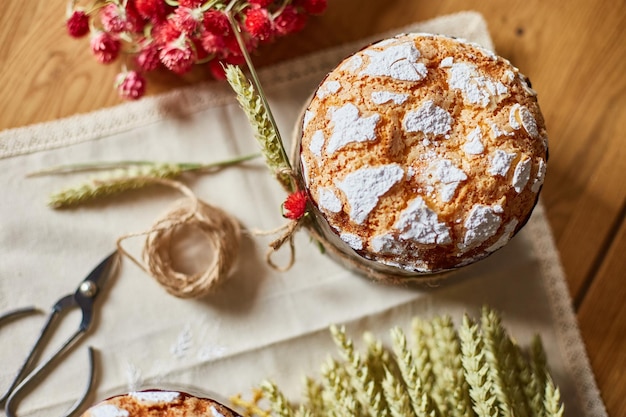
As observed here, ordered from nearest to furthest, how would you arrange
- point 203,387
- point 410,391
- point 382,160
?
point 382,160 → point 410,391 → point 203,387

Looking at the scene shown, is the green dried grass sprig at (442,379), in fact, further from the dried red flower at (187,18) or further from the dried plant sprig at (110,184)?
the dried red flower at (187,18)

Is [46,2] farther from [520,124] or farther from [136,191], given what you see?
[520,124]

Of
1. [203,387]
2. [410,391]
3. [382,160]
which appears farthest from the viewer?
[203,387]

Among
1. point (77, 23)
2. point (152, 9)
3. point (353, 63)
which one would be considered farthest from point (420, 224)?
point (77, 23)

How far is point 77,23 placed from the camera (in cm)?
110

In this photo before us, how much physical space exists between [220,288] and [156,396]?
315 mm

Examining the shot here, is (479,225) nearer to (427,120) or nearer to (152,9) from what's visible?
(427,120)

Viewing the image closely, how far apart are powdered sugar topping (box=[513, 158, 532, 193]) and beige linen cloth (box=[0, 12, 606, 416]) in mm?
362

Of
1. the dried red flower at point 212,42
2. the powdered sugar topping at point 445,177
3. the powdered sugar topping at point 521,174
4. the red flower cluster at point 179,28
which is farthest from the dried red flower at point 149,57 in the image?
the powdered sugar topping at point 521,174

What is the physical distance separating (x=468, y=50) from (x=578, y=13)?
48 cm

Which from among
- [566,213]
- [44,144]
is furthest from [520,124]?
[44,144]

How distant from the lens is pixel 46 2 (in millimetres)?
1198

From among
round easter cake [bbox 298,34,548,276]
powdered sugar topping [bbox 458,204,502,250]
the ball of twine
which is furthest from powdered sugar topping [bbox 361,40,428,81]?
the ball of twine

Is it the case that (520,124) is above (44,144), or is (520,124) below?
above
